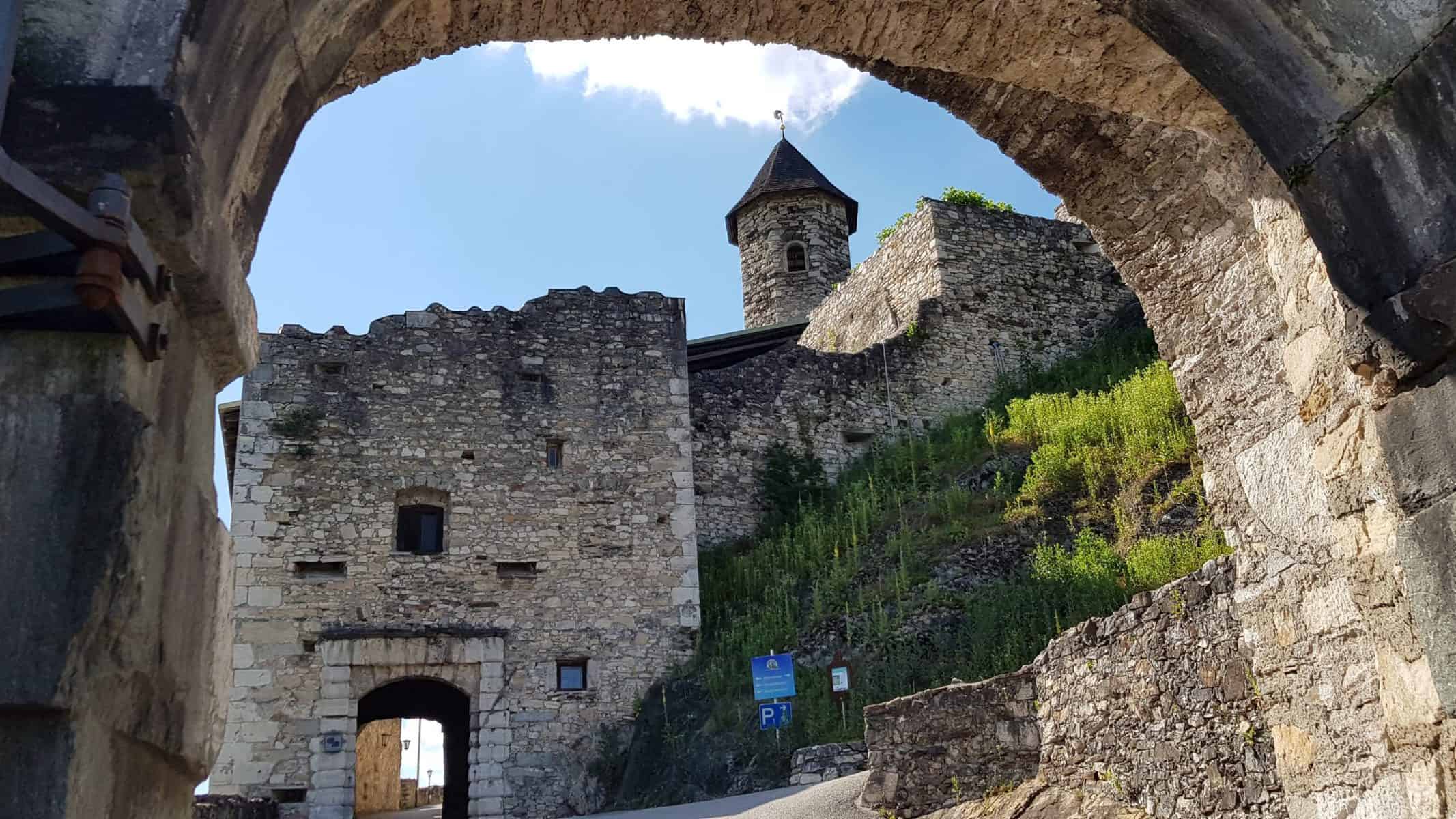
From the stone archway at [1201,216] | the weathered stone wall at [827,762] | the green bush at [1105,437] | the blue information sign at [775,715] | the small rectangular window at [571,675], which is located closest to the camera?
the stone archway at [1201,216]

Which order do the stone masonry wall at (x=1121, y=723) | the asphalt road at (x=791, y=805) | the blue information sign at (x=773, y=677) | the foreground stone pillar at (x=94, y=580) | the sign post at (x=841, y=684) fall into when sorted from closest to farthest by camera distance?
the foreground stone pillar at (x=94, y=580)
the stone masonry wall at (x=1121, y=723)
the asphalt road at (x=791, y=805)
the sign post at (x=841, y=684)
the blue information sign at (x=773, y=677)

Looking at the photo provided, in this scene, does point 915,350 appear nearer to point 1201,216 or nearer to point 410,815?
point 410,815

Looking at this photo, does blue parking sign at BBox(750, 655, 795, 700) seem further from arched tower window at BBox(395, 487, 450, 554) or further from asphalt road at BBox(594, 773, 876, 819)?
arched tower window at BBox(395, 487, 450, 554)

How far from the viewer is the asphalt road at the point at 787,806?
8461mm

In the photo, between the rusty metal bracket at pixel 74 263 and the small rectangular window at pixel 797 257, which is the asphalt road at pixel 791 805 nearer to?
the rusty metal bracket at pixel 74 263

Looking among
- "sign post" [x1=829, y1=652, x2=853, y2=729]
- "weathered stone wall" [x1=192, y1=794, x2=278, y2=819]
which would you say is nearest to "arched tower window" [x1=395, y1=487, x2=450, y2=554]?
"weathered stone wall" [x1=192, y1=794, x2=278, y2=819]

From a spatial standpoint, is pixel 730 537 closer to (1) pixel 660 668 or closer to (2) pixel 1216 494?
(1) pixel 660 668

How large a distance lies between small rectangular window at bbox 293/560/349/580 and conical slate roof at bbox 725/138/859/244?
1685cm

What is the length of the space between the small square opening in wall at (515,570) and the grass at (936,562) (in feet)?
6.87

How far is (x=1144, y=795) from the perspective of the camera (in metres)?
6.82

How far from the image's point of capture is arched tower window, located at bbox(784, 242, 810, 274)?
28.0 metres

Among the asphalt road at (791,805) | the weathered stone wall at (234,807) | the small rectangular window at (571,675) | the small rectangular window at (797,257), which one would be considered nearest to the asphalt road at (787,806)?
the asphalt road at (791,805)

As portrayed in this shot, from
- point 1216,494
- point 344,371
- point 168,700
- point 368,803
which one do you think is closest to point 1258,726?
point 1216,494

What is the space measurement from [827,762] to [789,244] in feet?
63.6
